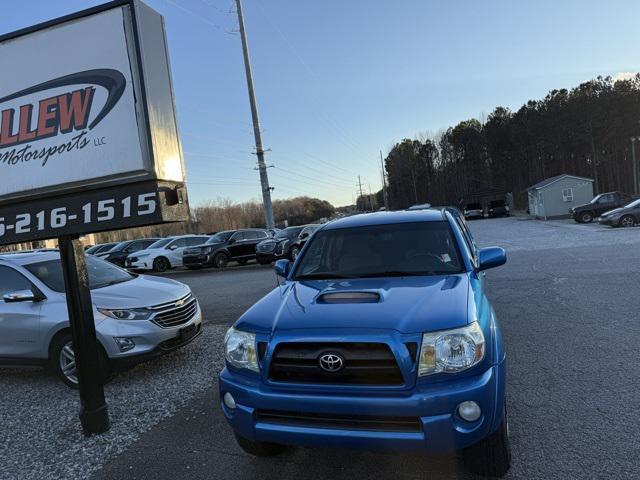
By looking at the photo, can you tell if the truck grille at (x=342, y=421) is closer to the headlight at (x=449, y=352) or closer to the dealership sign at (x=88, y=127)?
the headlight at (x=449, y=352)

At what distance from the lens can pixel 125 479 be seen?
3.35 m

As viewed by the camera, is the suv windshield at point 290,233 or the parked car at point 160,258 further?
the parked car at point 160,258

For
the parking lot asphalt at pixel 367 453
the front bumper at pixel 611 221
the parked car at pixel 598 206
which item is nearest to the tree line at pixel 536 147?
the parked car at pixel 598 206

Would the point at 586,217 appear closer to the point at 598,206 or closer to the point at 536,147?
the point at 598,206

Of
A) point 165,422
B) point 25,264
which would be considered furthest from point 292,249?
point 165,422

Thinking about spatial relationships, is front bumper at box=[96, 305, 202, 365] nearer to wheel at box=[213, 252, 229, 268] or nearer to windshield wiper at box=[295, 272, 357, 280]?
windshield wiper at box=[295, 272, 357, 280]

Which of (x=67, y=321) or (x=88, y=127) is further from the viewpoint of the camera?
(x=67, y=321)

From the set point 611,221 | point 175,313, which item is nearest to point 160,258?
point 175,313

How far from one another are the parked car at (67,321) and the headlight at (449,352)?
12.2 feet

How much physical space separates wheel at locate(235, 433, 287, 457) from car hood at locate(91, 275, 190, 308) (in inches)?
108

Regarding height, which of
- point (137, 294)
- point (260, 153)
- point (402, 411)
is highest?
point (260, 153)

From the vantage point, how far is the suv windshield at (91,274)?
580 cm

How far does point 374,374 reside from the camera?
105 inches

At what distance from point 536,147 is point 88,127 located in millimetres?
76072
